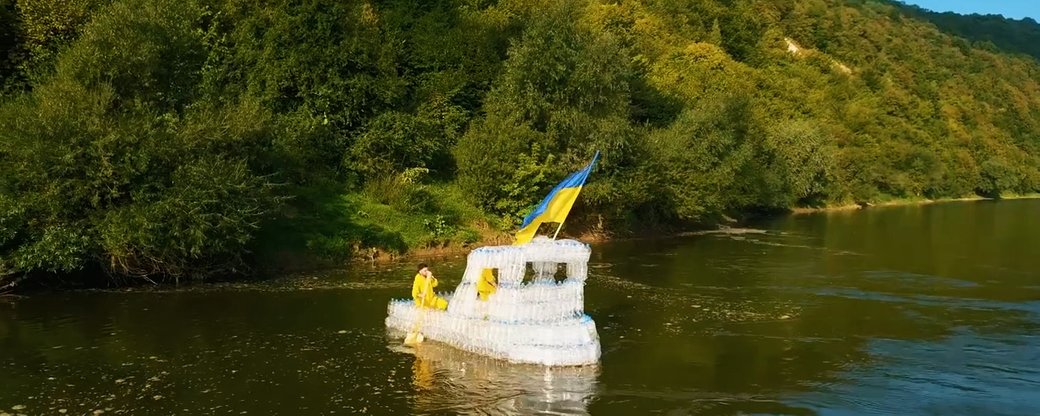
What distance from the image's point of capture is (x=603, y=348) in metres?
22.2

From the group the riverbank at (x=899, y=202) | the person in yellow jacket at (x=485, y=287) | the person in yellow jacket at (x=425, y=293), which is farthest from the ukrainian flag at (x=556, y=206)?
the riverbank at (x=899, y=202)

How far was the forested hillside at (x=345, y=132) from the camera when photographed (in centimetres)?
2941

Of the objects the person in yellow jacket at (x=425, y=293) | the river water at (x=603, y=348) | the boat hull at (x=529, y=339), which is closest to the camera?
the river water at (x=603, y=348)

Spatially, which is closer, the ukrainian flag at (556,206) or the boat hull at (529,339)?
the boat hull at (529,339)

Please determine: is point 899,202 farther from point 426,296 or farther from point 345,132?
point 426,296

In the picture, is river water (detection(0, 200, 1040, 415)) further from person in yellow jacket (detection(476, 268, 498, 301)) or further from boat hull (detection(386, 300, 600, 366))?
person in yellow jacket (detection(476, 268, 498, 301))

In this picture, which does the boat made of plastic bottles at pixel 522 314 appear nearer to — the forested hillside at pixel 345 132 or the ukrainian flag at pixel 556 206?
the ukrainian flag at pixel 556 206

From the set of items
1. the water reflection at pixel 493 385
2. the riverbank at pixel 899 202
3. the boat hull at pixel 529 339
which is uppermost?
the riverbank at pixel 899 202

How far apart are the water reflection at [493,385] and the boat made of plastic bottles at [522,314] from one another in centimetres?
34

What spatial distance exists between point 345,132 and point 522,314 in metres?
30.8

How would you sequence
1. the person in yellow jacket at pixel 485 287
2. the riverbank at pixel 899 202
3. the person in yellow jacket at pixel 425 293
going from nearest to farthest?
the person in yellow jacket at pixel 485 287 → the person in yellow jacket at pixel 425 293 → the riverbank at pixel 899 202

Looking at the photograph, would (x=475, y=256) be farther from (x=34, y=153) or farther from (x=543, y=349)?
(x=34, y=153)

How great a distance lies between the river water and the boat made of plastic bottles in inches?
16.4

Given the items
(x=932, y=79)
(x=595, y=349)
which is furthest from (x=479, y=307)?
(x=932, y=79)
